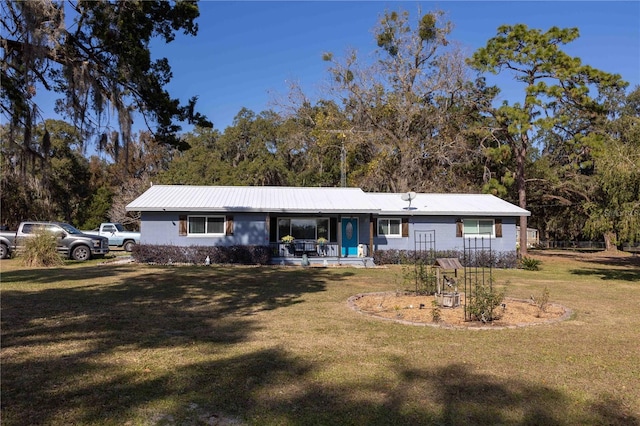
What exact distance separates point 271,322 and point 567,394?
195 inches

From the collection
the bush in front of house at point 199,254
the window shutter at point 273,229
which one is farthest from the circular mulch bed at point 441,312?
the window shutter at point 273,229

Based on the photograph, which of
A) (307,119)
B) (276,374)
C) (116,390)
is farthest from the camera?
(307,119)

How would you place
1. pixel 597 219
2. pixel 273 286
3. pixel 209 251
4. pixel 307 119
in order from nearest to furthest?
pixel 273 286, pixel 597 219, pixel 209 251, pixel 307 119

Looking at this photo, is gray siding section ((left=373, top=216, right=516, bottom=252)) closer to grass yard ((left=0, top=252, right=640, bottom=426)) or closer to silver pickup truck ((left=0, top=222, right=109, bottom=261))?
grass yard ((left=0, top=252, right=640, bottom=426))

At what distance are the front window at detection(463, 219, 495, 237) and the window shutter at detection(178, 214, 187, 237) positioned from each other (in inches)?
542

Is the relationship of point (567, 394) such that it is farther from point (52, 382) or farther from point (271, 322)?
point (52, 382)

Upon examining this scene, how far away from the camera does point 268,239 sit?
21.1 metres

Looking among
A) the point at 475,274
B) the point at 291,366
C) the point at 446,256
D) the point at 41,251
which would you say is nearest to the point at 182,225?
the point at 41,251

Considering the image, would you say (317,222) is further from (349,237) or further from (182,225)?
(182,225)

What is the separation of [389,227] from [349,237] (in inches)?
86.0

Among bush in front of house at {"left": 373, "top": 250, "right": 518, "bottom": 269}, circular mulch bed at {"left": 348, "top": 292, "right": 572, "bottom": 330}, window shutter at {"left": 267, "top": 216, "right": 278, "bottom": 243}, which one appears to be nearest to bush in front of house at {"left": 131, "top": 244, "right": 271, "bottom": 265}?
window shutter at {"left": 267, "top": 216, "right": 278, "bottom": 243}

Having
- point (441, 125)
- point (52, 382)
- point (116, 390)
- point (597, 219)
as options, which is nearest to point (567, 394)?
point (116, 390)

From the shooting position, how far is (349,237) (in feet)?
73.7

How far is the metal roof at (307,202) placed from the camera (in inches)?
821
